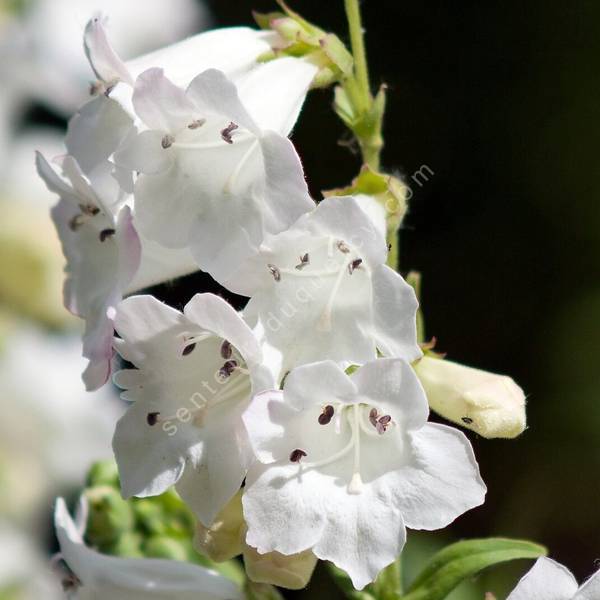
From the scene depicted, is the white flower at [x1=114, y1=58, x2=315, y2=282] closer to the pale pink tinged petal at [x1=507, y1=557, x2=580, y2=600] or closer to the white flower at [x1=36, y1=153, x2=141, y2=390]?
the white flower at [x1=36, y1=153, x2=141, y2=390]

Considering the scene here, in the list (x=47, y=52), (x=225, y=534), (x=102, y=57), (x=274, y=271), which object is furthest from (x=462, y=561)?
(x=47, y=52)

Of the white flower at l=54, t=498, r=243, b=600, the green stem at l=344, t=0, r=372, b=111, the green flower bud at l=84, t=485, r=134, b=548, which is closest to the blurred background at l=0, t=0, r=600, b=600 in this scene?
the green flower bud at l=84, t=485, r=134, b=548

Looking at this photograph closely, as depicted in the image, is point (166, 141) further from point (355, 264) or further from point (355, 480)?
point (355, 480)

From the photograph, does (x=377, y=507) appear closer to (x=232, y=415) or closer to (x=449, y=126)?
(x=232, y=415)

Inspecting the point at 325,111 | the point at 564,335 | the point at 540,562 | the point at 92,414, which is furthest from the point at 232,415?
the point at 325,111

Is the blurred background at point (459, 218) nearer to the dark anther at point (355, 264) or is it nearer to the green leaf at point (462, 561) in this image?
the green leaf at point (462, 561)
